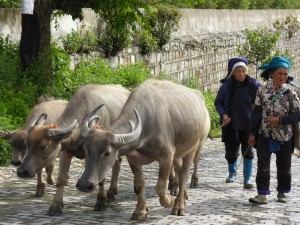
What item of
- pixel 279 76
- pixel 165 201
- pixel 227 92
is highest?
pixel 279 76

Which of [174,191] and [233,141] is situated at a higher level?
[233,141]

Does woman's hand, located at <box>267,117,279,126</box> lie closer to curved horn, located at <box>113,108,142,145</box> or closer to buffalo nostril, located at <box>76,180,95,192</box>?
curved horn, located at <box>113,108,142,145</box>

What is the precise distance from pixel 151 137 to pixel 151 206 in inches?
49.8

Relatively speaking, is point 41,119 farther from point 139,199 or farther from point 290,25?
point 290,25

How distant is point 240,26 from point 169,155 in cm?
1971

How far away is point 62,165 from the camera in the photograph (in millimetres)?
9648

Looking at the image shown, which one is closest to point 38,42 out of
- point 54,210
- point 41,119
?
point 41,119

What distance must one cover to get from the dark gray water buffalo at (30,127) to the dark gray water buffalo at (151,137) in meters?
1.34

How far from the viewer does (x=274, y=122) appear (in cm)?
977

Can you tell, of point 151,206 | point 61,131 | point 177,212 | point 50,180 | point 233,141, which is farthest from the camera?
point 233,141

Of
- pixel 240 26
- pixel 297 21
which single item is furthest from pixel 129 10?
pixel 297 21

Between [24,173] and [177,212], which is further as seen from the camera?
[177,212]

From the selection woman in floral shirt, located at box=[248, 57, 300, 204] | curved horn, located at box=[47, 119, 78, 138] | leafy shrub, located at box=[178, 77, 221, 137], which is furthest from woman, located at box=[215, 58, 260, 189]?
leafy shrub, located at box=[178, 77, 221, 137]

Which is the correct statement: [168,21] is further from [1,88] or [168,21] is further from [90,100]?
[90,100]
